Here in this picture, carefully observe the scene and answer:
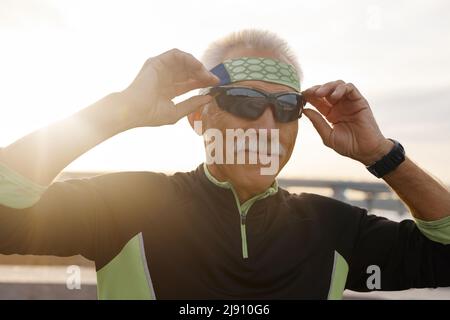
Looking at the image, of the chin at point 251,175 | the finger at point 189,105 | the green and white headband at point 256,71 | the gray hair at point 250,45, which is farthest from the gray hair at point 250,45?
the chin at point 251,175

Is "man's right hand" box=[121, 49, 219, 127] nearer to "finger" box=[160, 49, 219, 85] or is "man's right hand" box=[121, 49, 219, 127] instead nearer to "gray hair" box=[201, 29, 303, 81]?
"finger" box=[160, 49, 219, 85]

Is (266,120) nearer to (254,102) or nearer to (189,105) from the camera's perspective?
(254,102)

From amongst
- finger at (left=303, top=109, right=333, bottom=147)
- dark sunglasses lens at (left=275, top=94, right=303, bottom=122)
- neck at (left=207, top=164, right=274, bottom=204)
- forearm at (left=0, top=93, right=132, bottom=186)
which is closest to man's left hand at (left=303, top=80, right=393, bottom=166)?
finger at (left=303, top=109, right=333, bottom=147)

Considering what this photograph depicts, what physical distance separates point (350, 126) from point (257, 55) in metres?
0.68

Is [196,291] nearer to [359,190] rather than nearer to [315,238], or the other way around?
[315,238]

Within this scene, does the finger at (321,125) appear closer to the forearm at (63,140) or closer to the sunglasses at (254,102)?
the sunglasses at (254,102)

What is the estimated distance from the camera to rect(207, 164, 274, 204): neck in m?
2.73

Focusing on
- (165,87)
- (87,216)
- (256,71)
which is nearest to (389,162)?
(256,71)

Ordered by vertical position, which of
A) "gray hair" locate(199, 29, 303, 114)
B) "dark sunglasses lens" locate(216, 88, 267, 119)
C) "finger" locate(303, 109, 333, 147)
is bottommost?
"finger" locate(303, 109, 333, 147)

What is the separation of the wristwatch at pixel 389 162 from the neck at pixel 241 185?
2.10 ft

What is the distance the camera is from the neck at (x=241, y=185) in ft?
8.96

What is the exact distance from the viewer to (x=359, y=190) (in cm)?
830
